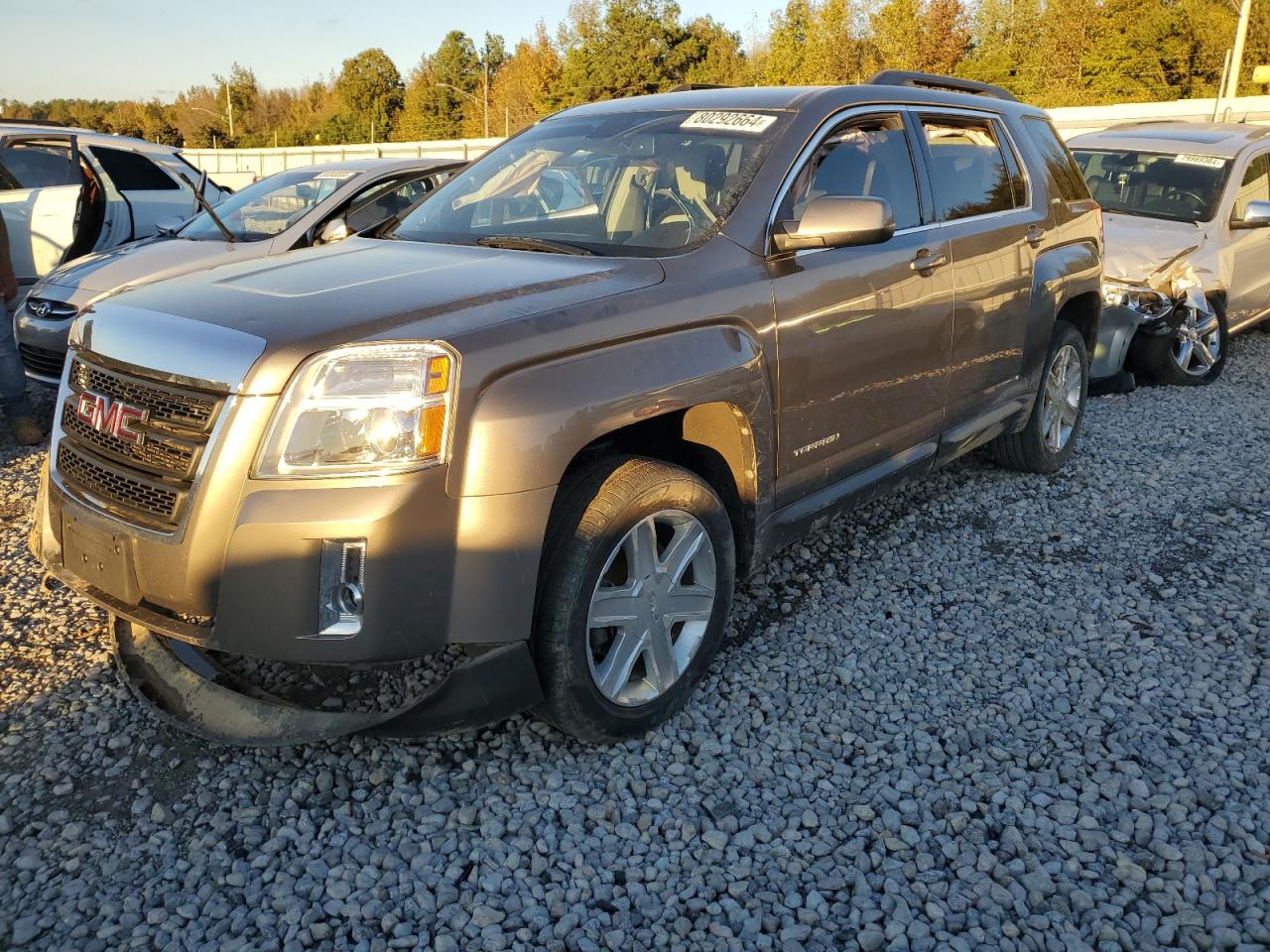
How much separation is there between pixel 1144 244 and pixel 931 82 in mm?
3537

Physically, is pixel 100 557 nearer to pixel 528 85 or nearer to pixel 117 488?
pixel 117 488

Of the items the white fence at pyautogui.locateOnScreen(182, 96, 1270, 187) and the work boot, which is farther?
the white fence at pyautogui.locateOnScreen(182, 96, 1270, 187)

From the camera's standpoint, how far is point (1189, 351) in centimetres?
782

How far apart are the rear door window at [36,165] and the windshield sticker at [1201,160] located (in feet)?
31.0

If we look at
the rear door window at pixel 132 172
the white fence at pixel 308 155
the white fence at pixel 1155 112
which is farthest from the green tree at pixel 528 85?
the rear door window at pixel 132 172

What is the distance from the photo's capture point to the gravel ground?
2.38m

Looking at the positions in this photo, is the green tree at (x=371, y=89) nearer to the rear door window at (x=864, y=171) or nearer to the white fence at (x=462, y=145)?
the white fence at (x=462, y=145)

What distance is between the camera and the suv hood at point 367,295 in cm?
246

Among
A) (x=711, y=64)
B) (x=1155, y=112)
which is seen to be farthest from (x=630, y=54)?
(x=1155, y=112)

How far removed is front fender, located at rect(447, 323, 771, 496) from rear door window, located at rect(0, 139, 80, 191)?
772cm

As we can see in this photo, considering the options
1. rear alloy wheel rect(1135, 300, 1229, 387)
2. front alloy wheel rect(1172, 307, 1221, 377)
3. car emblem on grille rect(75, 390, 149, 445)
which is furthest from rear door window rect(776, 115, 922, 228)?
front alloy wheel rect(1172, 307, 1221, 377)

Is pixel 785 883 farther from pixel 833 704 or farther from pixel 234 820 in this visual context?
pixel 234 820

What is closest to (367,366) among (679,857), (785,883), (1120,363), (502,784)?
(502,784)

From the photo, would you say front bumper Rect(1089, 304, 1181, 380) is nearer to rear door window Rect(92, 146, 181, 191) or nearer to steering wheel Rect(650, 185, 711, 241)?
steering wheel Rect(650, 185, 711, 241)
